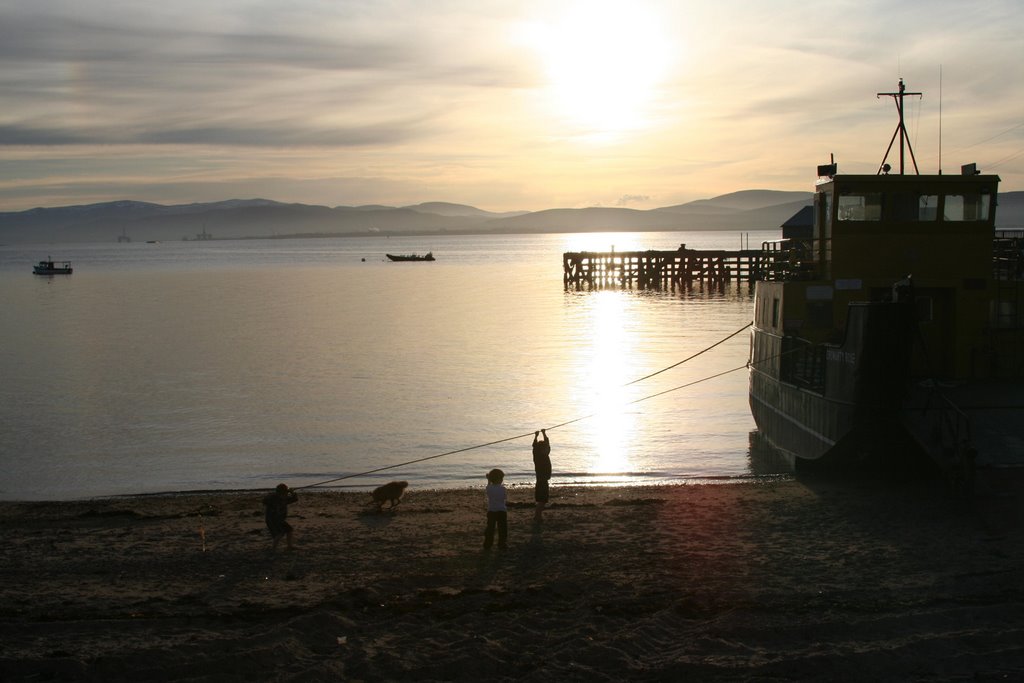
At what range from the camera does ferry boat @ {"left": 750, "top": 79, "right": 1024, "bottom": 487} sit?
48.0ft

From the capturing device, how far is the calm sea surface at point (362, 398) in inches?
829

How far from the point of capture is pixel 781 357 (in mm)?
18859

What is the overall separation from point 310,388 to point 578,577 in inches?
900

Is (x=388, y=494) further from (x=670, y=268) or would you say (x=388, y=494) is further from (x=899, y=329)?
(x=670, y=268)

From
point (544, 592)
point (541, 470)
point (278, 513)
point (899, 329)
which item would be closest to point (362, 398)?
point (541, 470)

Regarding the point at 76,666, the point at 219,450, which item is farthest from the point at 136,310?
the point at 76,666

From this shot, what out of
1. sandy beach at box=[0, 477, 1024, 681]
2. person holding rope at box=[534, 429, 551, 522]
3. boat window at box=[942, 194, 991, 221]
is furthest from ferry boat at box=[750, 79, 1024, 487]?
person holding rope at box=[534, 429, 551, 522]

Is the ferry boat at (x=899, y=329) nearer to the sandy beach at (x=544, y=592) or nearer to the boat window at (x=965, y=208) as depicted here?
the boat window at (x=965, y=208)

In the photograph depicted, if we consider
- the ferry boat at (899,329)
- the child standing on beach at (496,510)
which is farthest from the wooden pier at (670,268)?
the child standing on beach at (496,510)

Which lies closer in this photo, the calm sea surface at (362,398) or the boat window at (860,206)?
the boat window at (860,206)

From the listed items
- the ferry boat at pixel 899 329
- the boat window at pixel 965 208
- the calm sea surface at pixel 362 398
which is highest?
the boat window at pixel 965 208

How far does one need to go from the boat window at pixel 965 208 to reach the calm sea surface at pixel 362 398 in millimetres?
6368

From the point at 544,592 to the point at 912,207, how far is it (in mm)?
11646

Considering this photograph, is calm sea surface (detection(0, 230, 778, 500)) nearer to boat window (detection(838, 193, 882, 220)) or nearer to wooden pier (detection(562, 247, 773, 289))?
boat window (detection(838, 193, 882, 220))
